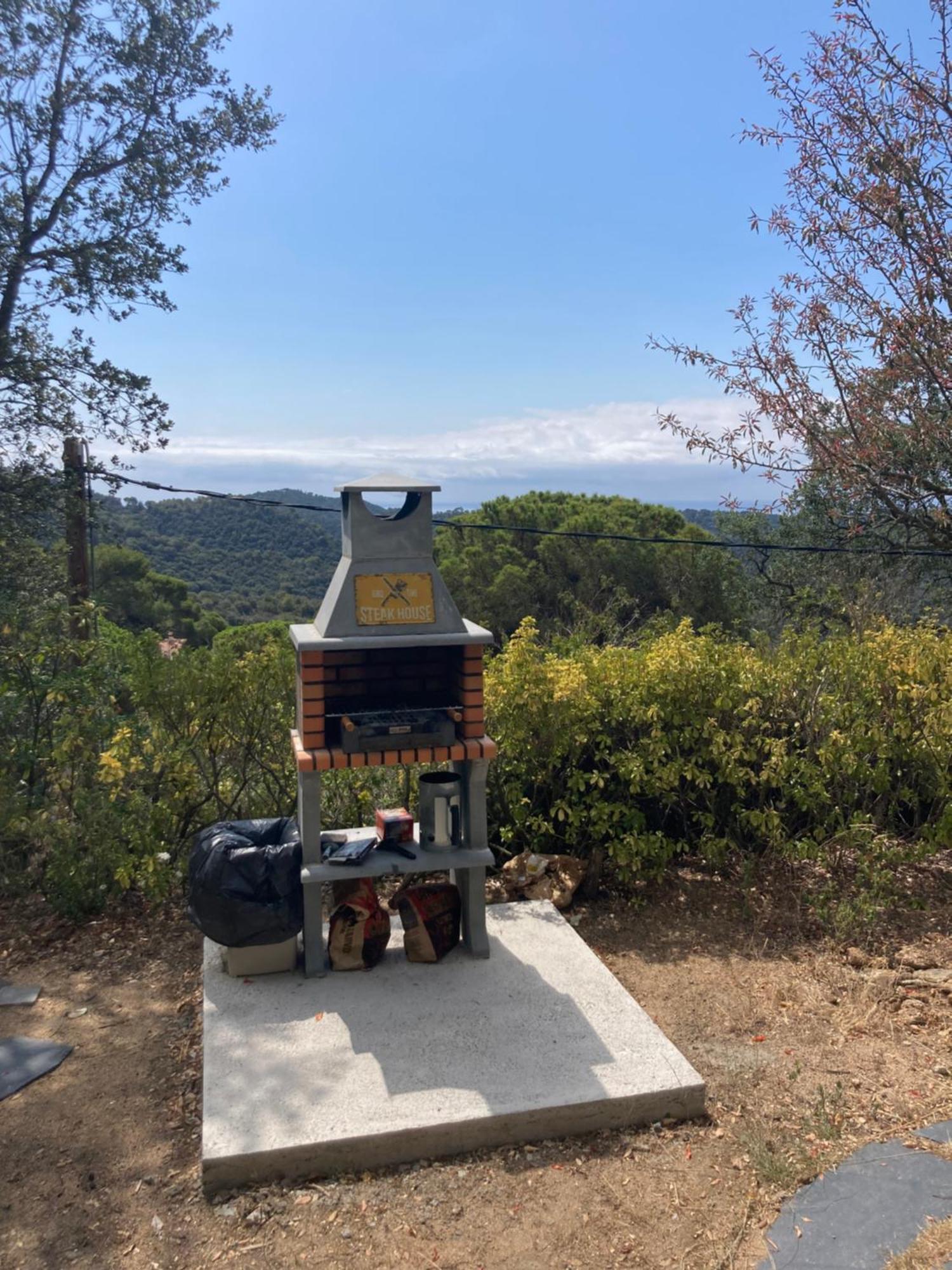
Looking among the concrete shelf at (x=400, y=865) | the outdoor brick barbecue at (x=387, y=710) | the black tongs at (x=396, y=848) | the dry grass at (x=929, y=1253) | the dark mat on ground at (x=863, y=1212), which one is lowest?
the dark mat on ground at (x=863, y=1212)

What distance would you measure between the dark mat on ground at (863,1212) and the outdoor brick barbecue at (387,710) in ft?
5.61

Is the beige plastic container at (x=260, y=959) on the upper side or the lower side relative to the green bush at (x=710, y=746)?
lower

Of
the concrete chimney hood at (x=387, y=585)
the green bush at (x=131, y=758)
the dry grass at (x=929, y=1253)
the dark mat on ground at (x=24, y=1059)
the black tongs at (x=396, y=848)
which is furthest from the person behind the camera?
the green bush at (x=131, y=758)

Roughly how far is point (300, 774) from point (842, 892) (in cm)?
302

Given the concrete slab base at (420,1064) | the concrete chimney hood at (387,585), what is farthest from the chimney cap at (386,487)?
the concrete slab base at (420,1064)

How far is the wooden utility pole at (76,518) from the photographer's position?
20.2 feet

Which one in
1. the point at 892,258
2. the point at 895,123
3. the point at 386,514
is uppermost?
the point at 895,123

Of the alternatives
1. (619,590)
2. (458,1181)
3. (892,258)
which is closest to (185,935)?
(458,1181)

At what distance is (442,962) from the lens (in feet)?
12.5

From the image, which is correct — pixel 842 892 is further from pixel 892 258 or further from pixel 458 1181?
pixel 892 258

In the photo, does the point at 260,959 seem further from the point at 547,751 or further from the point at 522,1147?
the point at 547,751

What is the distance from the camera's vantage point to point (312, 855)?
11.9 ft

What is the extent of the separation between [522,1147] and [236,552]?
22827 mm

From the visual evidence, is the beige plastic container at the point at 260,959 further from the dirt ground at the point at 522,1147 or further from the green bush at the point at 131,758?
the green bush at the point at 131,758
